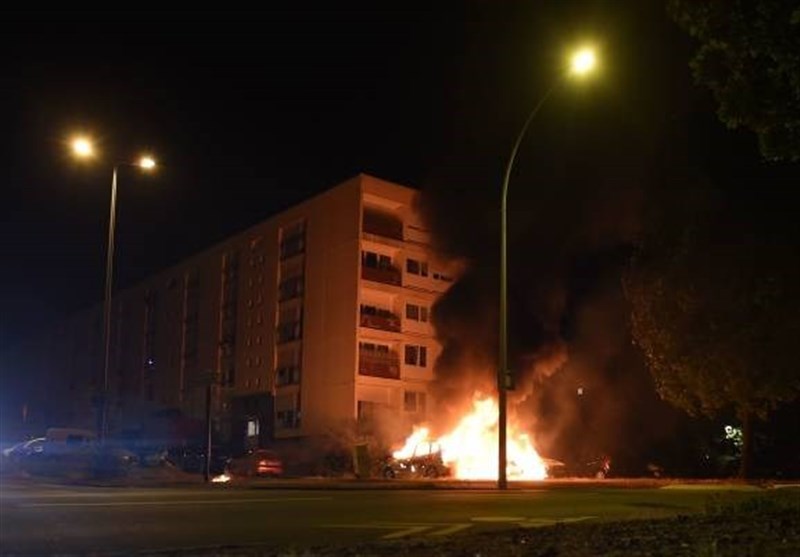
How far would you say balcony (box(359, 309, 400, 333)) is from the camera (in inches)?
2226

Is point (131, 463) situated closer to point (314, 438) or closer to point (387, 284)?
point (314, 438)

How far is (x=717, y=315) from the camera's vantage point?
29.6 metres

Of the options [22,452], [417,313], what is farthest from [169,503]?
[417,313]

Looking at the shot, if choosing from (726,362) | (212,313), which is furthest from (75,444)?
(212,313)

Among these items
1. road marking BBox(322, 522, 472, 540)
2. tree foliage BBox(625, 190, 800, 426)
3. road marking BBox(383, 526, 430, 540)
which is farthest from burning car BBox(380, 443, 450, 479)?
road marking BBox(383, 526, 430, 540)

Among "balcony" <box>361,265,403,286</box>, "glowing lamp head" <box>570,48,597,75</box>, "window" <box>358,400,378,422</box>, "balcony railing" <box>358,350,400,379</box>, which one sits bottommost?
"window" <box>358,400,378,422</box>

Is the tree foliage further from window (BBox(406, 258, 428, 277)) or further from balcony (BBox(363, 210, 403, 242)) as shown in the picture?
window (BBox(406, 258, 428, 277))

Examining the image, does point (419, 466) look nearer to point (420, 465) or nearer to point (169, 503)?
point (420, 465)

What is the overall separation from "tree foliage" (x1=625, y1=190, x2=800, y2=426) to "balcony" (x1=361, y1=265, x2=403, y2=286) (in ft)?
80.0

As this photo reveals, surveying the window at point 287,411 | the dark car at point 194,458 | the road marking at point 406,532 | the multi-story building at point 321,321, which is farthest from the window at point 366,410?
the road marking at point 406,532

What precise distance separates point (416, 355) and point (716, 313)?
30.9 metres

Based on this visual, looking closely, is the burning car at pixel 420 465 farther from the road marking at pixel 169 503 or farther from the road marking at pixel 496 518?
the road marking at pixel 496 518

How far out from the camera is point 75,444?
36.2 metres

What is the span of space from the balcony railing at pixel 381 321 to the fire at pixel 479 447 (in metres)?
15.2
